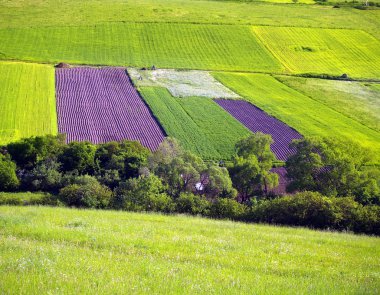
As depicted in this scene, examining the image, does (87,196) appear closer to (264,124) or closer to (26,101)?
(264,124)

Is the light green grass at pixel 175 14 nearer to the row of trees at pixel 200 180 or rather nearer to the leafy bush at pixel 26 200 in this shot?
the row of trees at pixel 200 180

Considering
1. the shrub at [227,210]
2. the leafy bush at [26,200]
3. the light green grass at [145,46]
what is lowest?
the light green grass at [145,46]

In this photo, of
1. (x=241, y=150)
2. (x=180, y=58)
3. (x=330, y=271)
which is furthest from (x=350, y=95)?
(x=330, y=271)

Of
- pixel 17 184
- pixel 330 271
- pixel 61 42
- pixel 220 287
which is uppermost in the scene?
pixel 220 287

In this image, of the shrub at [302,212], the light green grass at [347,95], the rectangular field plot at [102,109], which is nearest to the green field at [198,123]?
the rectangular field plot at [102,109]

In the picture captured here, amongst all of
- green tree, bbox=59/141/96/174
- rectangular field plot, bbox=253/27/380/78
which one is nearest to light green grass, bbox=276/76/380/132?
rectangular field plot, bbox=253/27/380/78

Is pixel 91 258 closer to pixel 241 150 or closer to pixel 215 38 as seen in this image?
pixel 241 150

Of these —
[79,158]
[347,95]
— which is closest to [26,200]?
[79,158]
